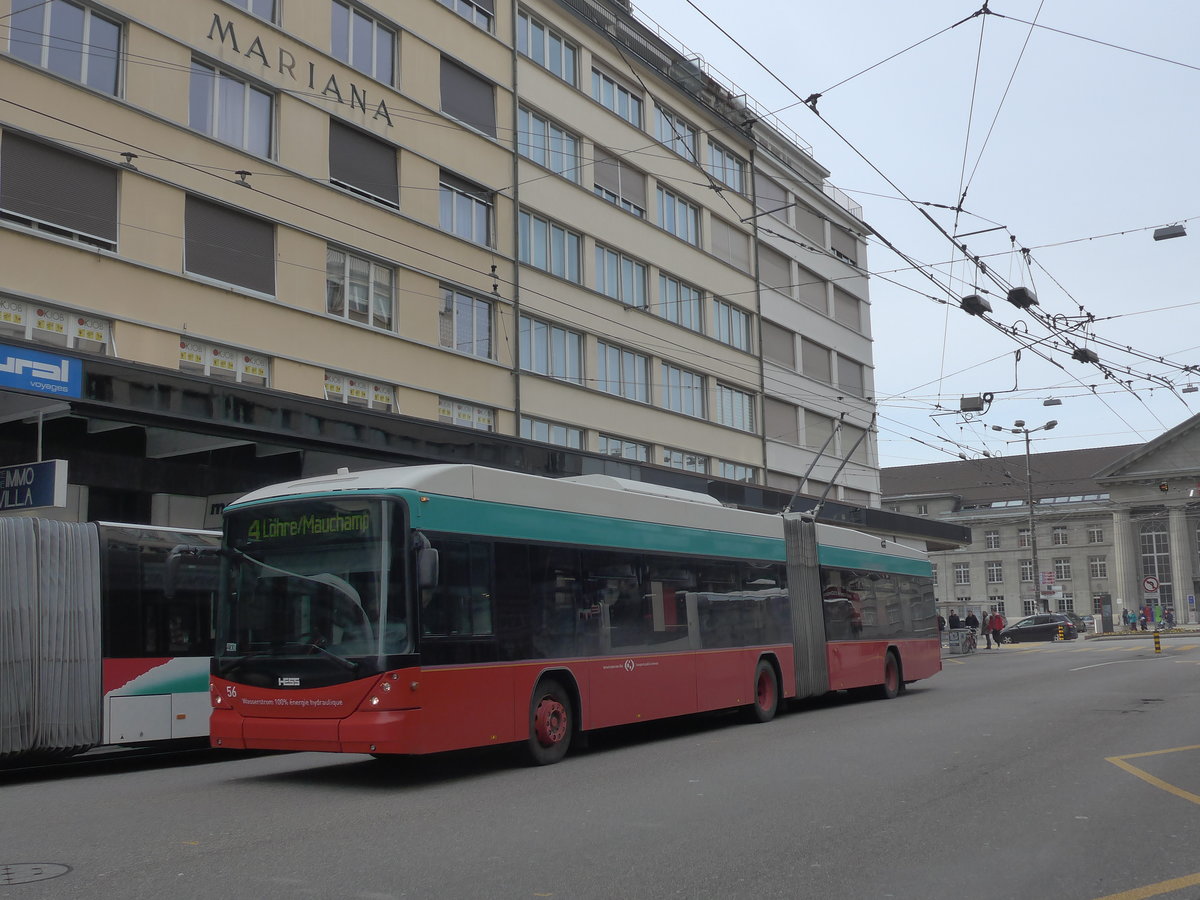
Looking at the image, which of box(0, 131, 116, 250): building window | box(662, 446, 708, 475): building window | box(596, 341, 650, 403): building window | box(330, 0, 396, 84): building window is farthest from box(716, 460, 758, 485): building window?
box(0, 131, 116, 250): building window

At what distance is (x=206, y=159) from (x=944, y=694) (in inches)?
623

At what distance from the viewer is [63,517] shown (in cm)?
1855

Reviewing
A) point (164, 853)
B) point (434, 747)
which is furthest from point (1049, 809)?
point (164, 853)

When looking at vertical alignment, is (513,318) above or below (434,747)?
above

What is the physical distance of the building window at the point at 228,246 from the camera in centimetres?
2061

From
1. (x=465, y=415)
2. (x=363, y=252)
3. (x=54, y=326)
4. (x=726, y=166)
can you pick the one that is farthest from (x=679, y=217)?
(x=54, y=326)

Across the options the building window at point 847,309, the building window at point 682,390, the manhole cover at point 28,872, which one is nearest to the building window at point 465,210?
the building window at point 682,390

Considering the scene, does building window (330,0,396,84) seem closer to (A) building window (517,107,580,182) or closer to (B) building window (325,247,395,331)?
(B) building window (325,247,395,331)

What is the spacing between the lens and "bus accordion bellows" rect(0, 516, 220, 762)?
480 inches

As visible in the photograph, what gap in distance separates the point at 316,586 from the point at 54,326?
1029cm

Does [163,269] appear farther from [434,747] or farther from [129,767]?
[434,747]

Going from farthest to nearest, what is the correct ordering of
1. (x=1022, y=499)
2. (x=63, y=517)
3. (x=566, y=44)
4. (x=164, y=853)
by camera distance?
(x=1022, y=499), (x=566, y=44), (x=63, y=517), (x=164, y=853)

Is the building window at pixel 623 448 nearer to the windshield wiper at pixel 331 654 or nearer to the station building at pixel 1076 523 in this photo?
the windshield wiper at pixel 331 654

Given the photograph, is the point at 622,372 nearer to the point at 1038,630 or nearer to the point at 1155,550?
the point at 1038,630
